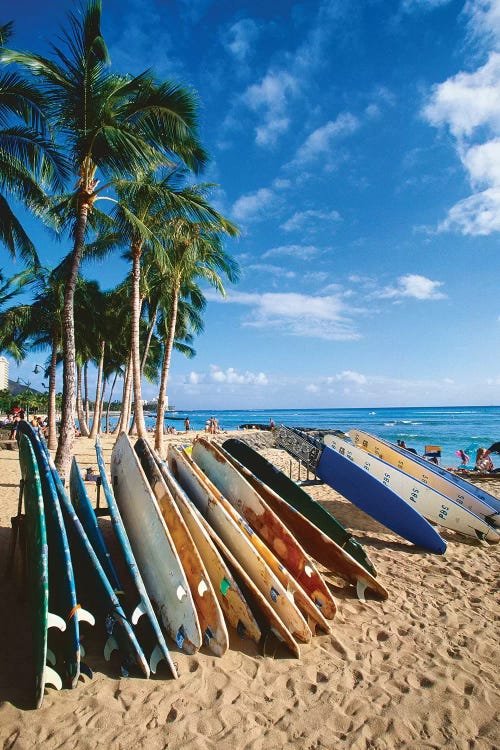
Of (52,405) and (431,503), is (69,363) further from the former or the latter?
(52,405)

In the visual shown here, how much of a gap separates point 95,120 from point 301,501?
7407 millimetres

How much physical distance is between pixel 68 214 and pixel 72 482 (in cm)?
639

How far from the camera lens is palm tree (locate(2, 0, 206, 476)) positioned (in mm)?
6863

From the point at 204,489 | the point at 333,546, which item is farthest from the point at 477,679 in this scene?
the point at 204,489

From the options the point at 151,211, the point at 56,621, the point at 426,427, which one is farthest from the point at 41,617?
the point at 426,427

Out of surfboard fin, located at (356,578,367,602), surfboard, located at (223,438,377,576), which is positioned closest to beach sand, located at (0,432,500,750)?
surfboard fin, located at (356,578,367,602)

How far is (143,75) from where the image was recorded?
7.32 metres

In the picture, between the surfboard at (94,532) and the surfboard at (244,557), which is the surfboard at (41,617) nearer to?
the surfboard at (94,532)

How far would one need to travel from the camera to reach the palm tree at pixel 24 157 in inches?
283

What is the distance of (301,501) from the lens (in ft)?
16.0

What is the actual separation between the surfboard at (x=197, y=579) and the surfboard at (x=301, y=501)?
5.33 feet

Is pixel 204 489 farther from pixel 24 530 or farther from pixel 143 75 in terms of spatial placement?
pixel 143 75

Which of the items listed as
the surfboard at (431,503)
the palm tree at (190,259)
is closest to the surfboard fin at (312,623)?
the surfboard at (431,503)

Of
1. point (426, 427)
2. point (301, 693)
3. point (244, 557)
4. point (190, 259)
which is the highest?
point (190, 259)
